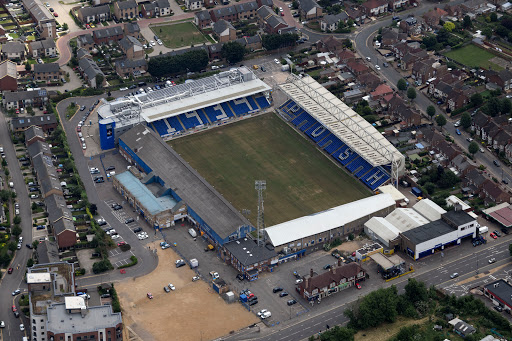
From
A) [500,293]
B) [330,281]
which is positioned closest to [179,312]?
[330,281]

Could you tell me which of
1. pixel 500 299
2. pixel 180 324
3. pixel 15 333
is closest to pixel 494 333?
pixel 500 299

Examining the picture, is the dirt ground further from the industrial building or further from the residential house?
the industrial building

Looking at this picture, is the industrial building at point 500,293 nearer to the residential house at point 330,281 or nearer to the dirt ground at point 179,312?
the residential house at point 330,281

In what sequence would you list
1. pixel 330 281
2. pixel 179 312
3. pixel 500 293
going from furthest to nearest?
pixel 330 281 < pixel 500 293 < pixel 179 312

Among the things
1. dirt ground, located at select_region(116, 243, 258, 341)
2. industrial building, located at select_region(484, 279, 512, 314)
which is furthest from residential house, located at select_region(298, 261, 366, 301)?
industrial building, located at select_region(484, 279, 512, 314)

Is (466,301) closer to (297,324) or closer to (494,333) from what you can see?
(494,333)

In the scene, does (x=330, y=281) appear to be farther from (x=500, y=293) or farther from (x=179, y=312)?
(x=500, y=293)

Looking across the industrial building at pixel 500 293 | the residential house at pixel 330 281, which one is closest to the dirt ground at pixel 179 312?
the residential house at pixel 330 281
